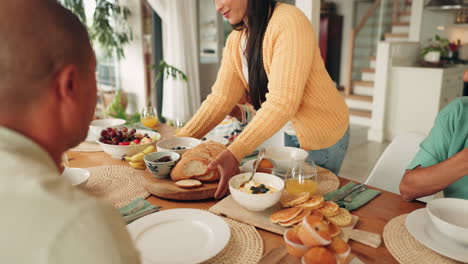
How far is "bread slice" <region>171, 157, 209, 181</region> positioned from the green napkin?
0.42 m

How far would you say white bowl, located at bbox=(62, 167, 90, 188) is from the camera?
1.17 meters

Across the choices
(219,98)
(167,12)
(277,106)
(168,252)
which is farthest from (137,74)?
(168,252)

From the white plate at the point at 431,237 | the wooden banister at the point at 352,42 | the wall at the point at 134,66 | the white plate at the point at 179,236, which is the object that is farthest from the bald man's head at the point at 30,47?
the wooden banister at the point at 352,42

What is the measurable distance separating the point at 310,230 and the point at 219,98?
1127mm

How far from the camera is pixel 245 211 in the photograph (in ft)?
3.46

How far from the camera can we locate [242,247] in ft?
2.95

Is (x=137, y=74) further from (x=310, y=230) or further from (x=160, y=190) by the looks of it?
(x=310, y=230)

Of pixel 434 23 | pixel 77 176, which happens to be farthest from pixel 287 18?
pixel 434 23

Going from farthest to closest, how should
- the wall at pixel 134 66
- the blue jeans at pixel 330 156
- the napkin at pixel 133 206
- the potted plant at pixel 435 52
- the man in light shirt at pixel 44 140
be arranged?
1. the wall at pixel 134 66
2. the potted plant at pixel 435 52
3. the blue jeans at pixel 330 156
4. the napkin at pixel 133 206
5. the man in light shirt at pixel 44 140

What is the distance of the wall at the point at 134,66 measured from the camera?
219 inches

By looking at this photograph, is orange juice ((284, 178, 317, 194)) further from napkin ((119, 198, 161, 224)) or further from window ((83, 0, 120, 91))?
window ((83, 0, 120, 91))

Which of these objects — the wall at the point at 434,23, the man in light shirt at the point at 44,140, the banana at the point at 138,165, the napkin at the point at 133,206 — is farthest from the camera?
the wall at the point at 434,23

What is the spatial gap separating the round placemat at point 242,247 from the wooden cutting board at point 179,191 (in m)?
0.19

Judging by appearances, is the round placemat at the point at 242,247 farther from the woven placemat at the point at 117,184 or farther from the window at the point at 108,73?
the window at the point at 108,73
